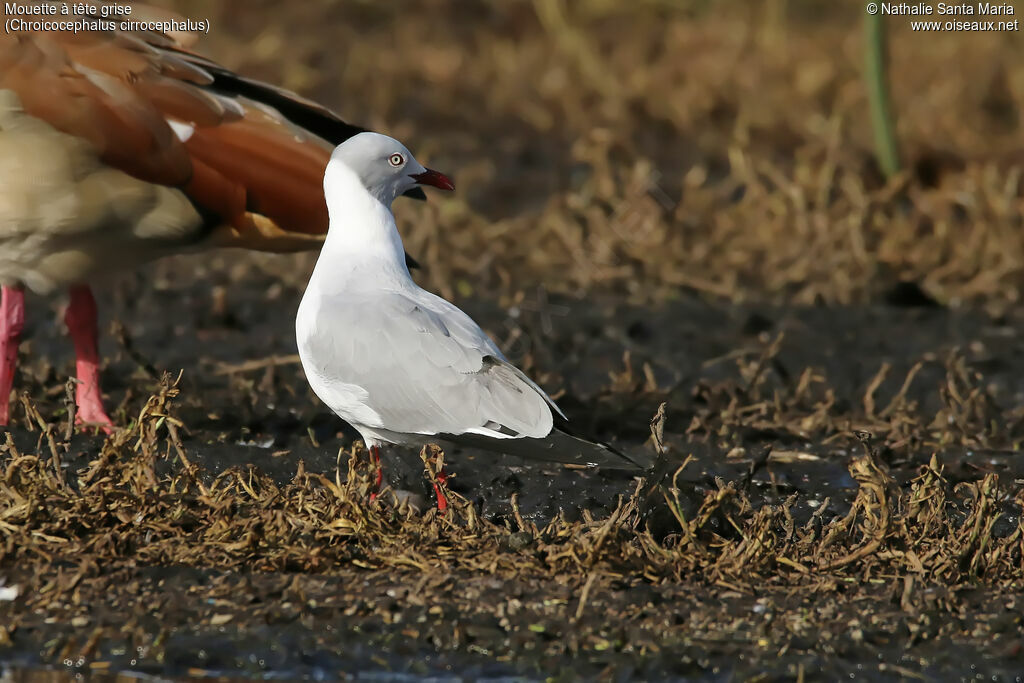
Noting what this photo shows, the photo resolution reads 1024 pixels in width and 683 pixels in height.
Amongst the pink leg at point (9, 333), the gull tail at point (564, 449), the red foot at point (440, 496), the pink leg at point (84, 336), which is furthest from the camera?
the pink leg at point (84, 336)

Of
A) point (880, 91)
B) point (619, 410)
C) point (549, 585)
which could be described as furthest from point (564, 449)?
point (880, 91)

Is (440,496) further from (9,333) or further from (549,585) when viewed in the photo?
(9,333)

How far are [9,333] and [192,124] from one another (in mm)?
932

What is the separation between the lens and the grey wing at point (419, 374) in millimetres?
4219

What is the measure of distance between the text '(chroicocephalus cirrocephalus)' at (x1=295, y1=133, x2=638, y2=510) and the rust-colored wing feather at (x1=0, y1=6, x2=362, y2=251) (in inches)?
33.9

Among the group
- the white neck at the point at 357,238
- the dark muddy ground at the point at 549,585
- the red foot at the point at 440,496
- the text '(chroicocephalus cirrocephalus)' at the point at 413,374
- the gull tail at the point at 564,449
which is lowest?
the dark muddy ground at the point at 549,585

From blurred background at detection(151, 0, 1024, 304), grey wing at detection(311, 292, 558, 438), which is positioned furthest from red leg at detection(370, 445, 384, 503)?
blurred background at detection(151, 0, 1024, 304)

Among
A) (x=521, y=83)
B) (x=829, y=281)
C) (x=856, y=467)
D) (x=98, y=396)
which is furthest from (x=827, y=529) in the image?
(x=521, y=83)

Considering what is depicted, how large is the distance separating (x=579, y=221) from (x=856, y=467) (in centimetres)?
444

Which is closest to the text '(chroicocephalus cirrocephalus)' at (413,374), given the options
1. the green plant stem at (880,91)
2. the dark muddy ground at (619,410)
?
the dark muddy ground at (619,410)

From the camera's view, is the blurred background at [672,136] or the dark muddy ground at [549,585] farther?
the blurred background at [672,136]

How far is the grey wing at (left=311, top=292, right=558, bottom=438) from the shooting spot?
4219 mm

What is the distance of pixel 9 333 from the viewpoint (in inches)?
213

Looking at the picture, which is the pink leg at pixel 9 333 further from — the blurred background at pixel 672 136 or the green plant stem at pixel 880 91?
the green plant stem at pixel 880 91
